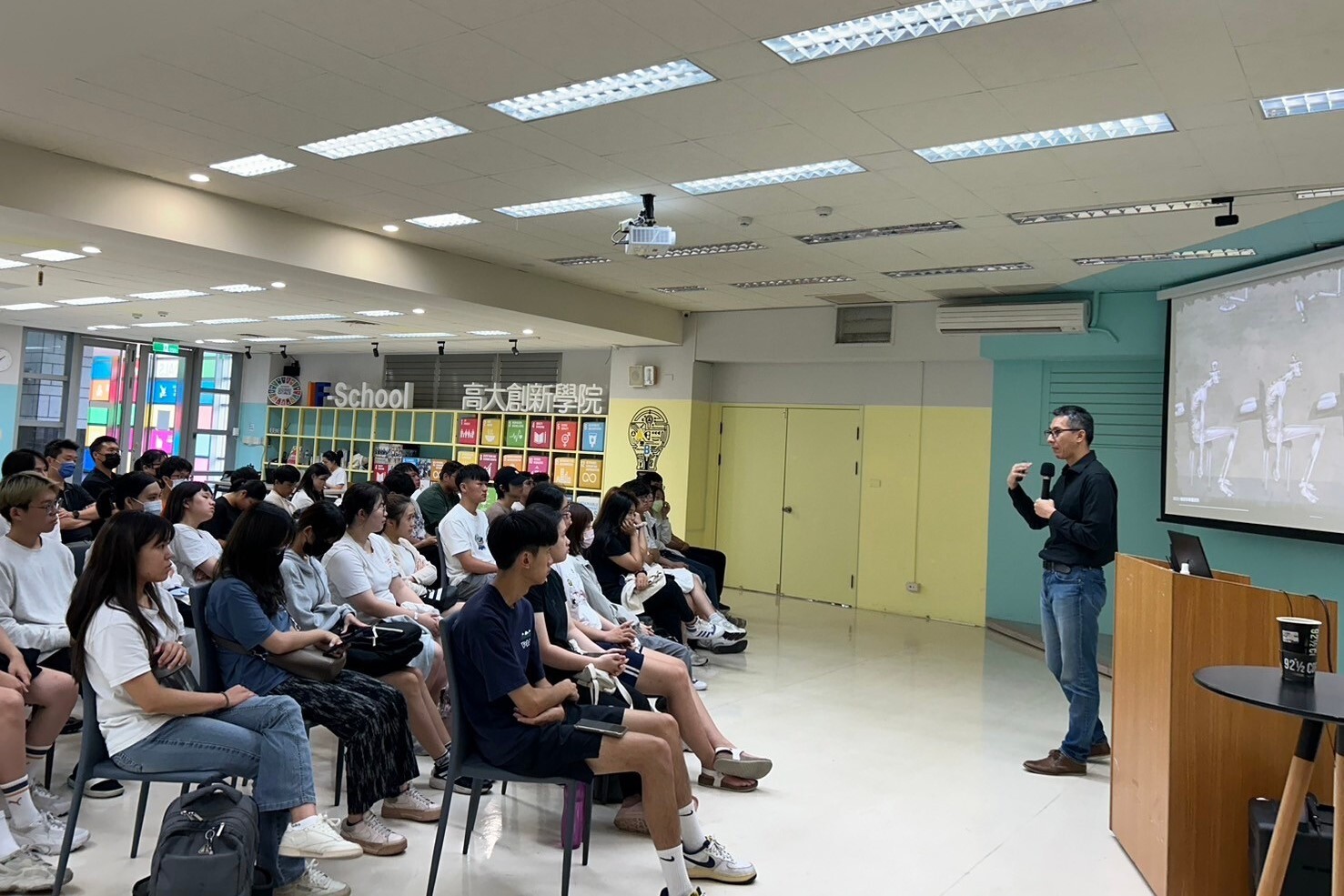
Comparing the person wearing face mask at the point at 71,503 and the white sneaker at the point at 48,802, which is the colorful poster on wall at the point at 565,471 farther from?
the white sneaker at the point at 48,802

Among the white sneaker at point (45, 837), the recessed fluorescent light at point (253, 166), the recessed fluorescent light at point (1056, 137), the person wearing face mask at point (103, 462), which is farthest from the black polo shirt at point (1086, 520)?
the person wearing face mask at point (103, 462)

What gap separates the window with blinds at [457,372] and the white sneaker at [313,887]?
32.8ft

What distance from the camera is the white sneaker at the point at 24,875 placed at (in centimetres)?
268

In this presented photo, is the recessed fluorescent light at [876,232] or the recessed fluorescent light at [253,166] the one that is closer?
the recessed fluorescent light at [253,166]

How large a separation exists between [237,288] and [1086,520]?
7.96 meters

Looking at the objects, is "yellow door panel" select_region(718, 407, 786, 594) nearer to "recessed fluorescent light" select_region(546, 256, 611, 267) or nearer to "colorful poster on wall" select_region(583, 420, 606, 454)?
"colorful poster on wall" select_region(583, 420, 606, 454)

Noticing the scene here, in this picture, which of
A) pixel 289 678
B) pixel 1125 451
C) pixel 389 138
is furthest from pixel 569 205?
pixel 1125 451

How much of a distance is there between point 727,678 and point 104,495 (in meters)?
3.89

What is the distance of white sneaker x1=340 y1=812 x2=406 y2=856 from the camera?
3115 millimetres

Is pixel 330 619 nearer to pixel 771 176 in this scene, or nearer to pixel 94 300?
pixel 771 176

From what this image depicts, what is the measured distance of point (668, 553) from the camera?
7590mm

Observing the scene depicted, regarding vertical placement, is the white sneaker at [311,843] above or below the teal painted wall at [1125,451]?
below

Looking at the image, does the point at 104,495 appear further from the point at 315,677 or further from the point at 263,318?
the point at 263,318

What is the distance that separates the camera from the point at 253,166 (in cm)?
570
